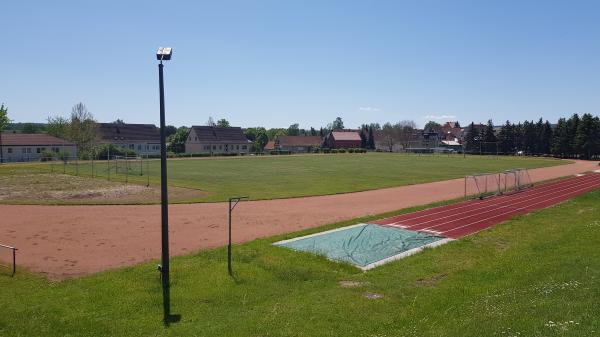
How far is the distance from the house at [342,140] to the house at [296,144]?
12.0 ft

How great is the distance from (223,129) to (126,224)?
94192mm

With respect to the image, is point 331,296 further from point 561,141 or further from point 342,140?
point 342,140

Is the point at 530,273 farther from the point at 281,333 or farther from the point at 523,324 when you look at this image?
the point at 281,333

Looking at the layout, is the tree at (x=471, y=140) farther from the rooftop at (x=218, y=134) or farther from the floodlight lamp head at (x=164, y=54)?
the floodlight lamp head at (x=164, y=54)

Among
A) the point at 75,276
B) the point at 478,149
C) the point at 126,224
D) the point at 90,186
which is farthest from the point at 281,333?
the point at 478,149

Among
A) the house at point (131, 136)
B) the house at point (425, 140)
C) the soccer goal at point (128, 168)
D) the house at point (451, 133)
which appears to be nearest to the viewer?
the soccer goal at point (128, 168)

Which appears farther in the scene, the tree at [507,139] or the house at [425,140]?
the house at [425,140]

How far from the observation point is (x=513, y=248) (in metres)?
16.0

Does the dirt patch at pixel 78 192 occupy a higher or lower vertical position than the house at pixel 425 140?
lower

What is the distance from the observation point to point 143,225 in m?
22.0

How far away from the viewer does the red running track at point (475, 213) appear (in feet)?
68.9

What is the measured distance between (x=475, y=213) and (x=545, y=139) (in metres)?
92.1

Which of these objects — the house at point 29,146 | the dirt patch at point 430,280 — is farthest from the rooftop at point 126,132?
the dirt patch at point 430,280

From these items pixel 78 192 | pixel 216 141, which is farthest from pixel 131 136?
pixel 78 192
